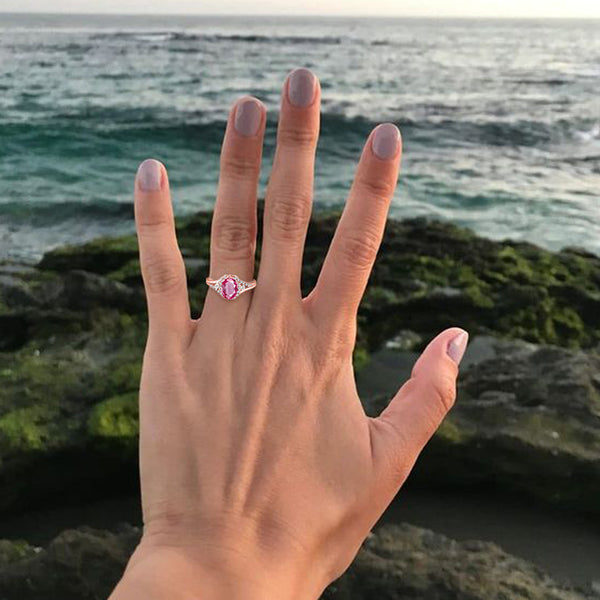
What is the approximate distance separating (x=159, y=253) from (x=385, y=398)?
208 cm

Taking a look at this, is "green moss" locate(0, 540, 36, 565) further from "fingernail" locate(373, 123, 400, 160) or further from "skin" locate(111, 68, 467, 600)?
"fingernail" locate(373, 123, 400, 160)

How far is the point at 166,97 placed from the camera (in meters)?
19.2

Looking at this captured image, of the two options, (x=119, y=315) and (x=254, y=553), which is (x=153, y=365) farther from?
(x=119, y=315)

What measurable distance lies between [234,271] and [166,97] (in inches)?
739

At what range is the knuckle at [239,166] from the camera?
5.73 ft

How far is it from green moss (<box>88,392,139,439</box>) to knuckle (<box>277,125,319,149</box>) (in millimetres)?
1955

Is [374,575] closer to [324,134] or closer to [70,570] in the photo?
[70,570]

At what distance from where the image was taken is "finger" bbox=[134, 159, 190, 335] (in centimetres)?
172

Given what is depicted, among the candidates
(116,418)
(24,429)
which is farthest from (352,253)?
(24,429)

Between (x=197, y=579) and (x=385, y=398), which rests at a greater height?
(x=197, y=579)

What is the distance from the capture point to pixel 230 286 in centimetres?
176

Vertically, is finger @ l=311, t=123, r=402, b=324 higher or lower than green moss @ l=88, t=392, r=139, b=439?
higher

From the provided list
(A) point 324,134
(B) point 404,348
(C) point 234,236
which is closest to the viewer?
(C) point 234,236

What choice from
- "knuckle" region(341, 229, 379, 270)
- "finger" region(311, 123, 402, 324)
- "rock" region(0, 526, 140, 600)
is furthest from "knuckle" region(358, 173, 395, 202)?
"rock" region(0, 526, 140, 600)
